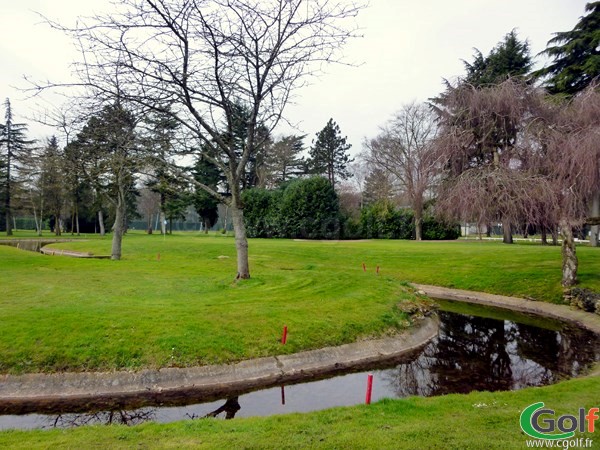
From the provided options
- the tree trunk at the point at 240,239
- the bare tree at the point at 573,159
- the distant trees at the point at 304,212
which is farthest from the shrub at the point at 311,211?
the tree trunk at the point at 240,239

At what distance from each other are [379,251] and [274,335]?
1850 cm

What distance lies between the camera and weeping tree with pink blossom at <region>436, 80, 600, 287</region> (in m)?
14.5

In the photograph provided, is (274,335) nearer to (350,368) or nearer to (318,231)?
(350,368)

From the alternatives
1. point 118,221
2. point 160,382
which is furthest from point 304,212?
point 160,382

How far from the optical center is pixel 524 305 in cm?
1703

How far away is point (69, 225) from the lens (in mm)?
64188

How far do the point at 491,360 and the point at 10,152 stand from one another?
5695 cm

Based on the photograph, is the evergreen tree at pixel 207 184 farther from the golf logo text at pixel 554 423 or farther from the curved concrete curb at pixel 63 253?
the golf logo text at pixel 554 423

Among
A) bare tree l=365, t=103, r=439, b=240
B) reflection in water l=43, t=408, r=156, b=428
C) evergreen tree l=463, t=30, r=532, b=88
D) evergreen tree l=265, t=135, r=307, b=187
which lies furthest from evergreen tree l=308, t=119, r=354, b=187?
reflection in water l=43, t=408, r=156, b=428

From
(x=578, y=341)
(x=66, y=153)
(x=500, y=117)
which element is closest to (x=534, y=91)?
(x=500, y=117)

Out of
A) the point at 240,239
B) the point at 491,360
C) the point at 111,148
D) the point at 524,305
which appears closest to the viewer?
the point at 491,360

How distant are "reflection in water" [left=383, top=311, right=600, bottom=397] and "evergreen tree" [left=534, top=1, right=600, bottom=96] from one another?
1960 cm

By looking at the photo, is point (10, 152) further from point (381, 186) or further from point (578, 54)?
point (578, 54)

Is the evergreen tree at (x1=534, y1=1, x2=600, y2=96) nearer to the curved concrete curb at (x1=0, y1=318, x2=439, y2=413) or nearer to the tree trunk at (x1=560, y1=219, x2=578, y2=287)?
the tree trunk at (x1=560, y1=219, x2=578, y2=287)
